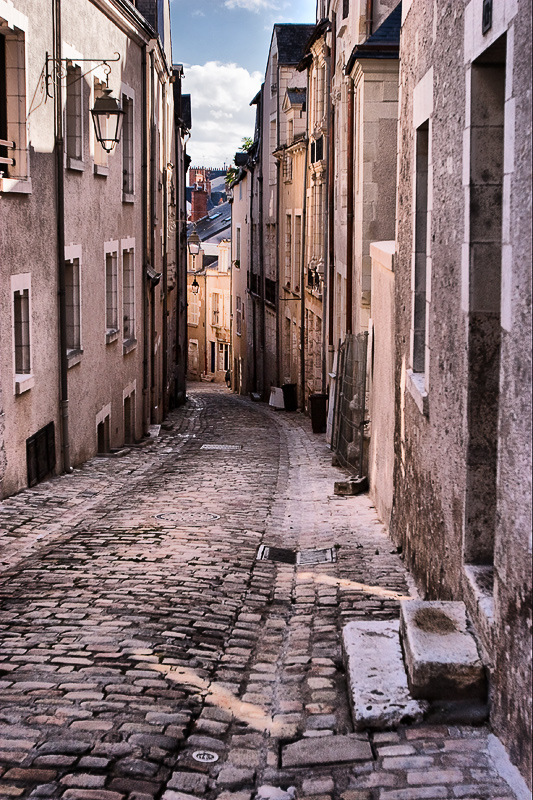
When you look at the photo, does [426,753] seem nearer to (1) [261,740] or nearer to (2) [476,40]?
(1) [261,740]

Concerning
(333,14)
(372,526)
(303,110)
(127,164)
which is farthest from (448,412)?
(303,110)

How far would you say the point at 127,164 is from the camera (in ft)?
57.5

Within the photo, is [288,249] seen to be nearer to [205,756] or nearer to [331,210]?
[331,210]

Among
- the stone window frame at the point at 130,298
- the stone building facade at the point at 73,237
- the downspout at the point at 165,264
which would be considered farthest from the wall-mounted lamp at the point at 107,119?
the downspout at the point at 165,264

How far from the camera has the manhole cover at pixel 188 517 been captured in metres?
9.11

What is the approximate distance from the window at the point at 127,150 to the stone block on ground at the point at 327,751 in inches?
566

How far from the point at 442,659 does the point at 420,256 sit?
3.71 m

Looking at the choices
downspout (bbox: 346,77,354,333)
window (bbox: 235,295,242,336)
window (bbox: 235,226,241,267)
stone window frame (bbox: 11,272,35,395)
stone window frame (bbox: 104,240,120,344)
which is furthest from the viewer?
window (bbox: 235,226,241,267)

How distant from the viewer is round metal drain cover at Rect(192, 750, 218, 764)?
13.0ft

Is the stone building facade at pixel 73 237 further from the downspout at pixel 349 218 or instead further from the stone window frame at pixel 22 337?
the downspout at pixel 349 218

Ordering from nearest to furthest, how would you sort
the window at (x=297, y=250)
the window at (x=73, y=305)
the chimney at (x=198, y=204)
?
the window at (x=73, y=305), the window at (x=297, y=250), the chimney at (x=198, y=204)

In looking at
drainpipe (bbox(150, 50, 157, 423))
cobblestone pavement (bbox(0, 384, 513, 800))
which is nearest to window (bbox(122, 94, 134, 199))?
drainpipe (bbox(150, 50, 157, 423))

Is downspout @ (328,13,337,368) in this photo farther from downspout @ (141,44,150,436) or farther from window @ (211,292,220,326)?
window @ (211,292,220,326)

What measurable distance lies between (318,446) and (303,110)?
12.7 meters
